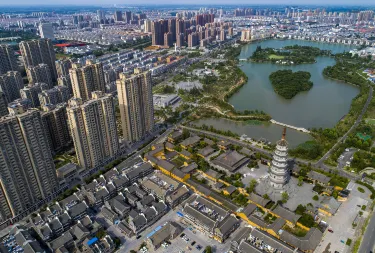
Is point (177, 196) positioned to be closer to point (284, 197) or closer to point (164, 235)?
point (164, 235)

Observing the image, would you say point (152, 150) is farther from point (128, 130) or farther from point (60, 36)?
point (60, 36)

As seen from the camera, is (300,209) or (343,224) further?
(300,209)

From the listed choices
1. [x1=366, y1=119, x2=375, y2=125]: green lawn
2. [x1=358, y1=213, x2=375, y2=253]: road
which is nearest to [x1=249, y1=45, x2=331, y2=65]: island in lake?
[x1=366, y1=119, x2=375, y2=125]: green lawn

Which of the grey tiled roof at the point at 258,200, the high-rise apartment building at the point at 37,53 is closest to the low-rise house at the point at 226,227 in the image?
the grey tiled roof at the point at 258,200

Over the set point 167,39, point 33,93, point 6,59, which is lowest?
point 167,39

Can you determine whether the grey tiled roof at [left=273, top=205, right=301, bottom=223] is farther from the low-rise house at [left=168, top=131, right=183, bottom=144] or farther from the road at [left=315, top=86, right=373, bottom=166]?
the low-rise house at [left=168, top=131, right=183, bottom=144]

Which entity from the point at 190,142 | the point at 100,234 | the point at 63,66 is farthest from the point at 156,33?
the point at 100,234

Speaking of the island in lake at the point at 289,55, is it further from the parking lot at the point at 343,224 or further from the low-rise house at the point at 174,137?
the parking lot at the point at 343,224

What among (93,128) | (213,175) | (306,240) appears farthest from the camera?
(93,128)

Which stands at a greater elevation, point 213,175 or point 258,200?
point 258,200
